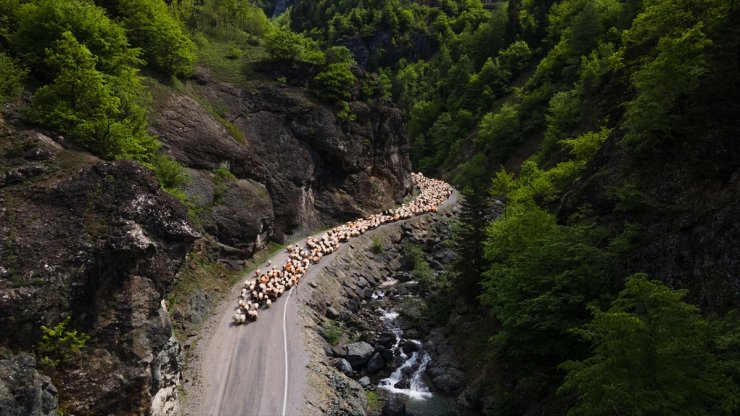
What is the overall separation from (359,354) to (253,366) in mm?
6906

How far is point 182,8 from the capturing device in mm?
48844

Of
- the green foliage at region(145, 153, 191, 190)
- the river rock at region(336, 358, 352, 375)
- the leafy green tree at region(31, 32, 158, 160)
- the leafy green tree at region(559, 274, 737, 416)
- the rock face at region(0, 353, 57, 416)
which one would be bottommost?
the river rock at region(336, 358, 352, 375)

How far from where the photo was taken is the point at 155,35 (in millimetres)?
35625

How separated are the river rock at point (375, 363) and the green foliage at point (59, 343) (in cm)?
1551

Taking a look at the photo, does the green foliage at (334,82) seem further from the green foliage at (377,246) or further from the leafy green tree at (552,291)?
the leafy green tree at (552,291)

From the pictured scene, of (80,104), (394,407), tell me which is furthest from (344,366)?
(80,104)

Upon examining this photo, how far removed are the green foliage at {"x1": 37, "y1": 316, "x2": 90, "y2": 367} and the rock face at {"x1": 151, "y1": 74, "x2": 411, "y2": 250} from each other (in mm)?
17256

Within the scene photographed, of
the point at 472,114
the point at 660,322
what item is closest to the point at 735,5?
the point at 660,322

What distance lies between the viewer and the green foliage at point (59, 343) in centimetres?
1385

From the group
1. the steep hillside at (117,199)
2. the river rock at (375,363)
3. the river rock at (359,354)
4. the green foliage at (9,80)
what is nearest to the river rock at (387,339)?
the river rock at (359,354)

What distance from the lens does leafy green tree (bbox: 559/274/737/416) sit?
354 inches

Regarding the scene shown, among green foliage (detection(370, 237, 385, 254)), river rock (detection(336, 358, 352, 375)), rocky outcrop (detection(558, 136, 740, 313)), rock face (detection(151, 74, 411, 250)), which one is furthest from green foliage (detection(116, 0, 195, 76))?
rocky outcrop (detection(558, 136, 740, 313))

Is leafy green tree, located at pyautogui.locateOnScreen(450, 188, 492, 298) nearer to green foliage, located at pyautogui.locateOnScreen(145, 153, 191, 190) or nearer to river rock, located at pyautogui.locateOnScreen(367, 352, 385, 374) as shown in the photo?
river rock, located at pyautogui.locateOnScreen(367, 352, 385, 374)

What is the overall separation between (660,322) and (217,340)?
21184 millimetres
